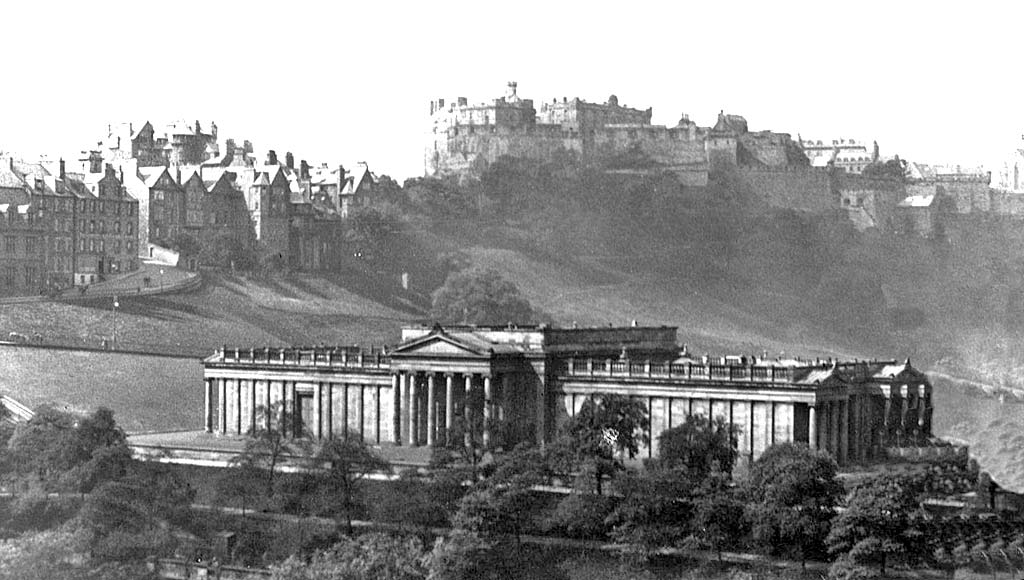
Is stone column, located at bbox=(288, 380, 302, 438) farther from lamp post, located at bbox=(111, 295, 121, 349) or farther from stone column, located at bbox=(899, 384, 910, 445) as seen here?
stone column, located at bbox=(899, 384, 910, 445)

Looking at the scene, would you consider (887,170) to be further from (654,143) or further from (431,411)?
(431,411)

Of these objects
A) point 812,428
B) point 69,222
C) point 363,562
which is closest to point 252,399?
point 363,562

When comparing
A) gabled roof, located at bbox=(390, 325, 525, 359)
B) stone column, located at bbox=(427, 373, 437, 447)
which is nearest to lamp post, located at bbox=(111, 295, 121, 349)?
gabled roof, located at bbox=(390, 325, 525, 359)

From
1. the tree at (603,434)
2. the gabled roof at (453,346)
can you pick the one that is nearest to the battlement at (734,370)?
the tree at (603,434)

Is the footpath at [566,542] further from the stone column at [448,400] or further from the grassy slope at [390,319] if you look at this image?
the grassy slope at [390,319]

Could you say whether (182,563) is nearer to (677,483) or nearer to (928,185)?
(677,483)
